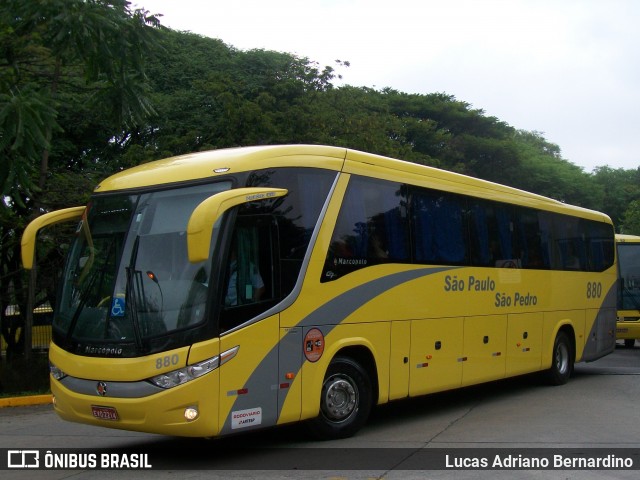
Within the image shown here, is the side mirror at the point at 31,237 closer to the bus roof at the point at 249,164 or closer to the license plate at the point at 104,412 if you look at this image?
the bus roof at the point at 249,164

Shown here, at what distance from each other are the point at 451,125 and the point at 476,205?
102 feet

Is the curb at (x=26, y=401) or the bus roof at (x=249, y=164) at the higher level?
the bus roof at (x=249, y=164)

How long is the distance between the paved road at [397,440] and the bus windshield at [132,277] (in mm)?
1394

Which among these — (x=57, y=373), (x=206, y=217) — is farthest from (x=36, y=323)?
(x=206, y=217)

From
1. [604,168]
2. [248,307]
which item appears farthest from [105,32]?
[604,168]

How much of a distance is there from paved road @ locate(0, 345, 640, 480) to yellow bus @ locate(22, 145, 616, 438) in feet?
1.52

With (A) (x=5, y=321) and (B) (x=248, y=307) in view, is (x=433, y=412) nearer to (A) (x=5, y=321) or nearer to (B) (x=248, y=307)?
(B) (x=248, y=307)

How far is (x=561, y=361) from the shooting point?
14.7 m

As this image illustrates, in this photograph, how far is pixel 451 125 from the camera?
4212 centimetres

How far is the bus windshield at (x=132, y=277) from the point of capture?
24.7 feet

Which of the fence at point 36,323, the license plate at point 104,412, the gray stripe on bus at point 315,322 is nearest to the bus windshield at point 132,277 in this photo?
the license plate at point 104,412

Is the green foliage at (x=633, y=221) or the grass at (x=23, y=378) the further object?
the green foliage at (x=633, y=221)

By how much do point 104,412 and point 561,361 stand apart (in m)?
9.89

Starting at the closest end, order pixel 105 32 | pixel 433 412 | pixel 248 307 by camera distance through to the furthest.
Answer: pixel 248 307 < pixel 433 412 < pixel 105 32
